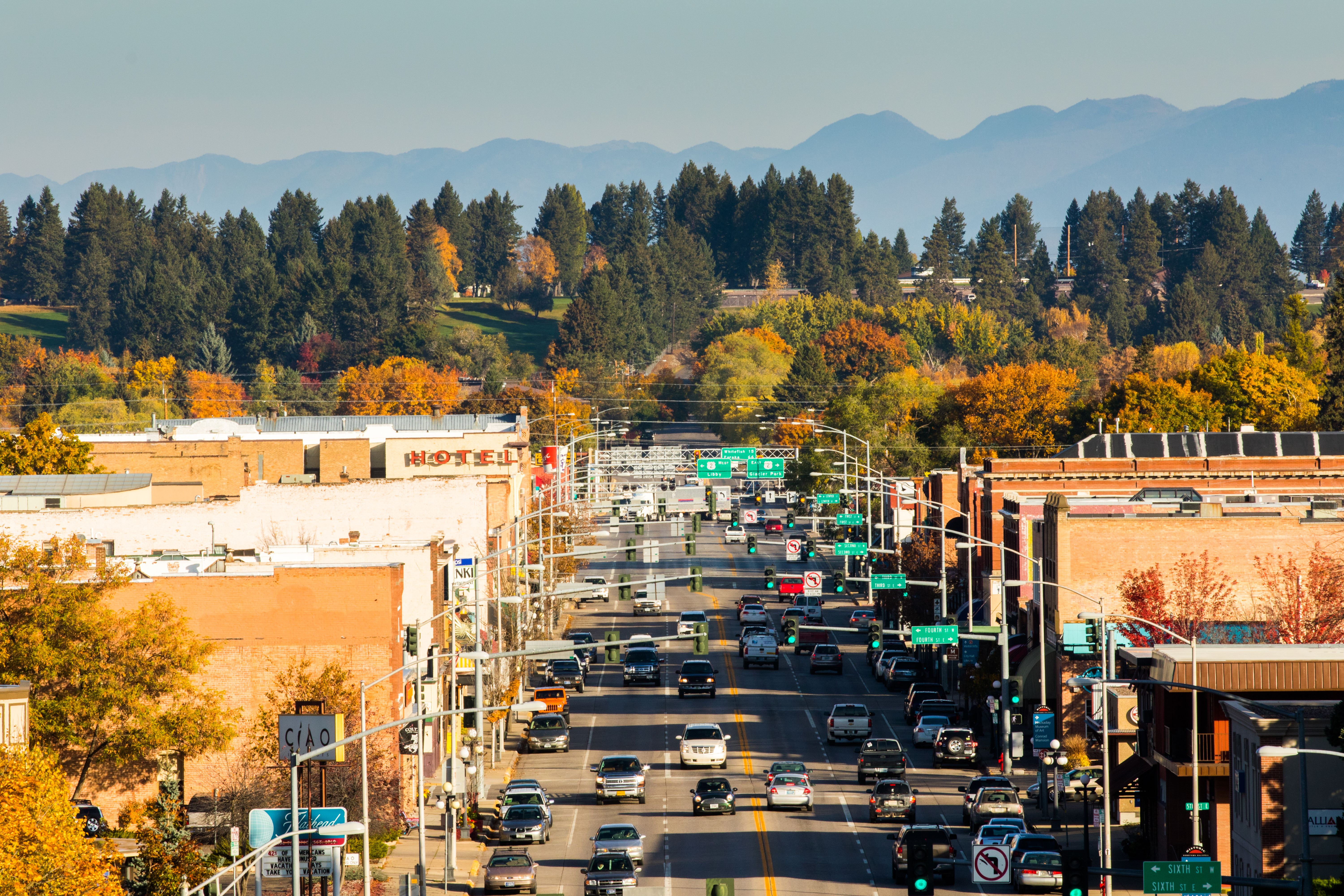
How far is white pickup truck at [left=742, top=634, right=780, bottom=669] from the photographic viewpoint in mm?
87500

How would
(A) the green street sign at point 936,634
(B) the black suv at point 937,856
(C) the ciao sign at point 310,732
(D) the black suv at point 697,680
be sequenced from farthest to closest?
(D) the black suv at point 697,680 → (A) the green street sign at point 936,634 → (B) the black suv at point 937,856 → (C) the ciao sign at point 310,732

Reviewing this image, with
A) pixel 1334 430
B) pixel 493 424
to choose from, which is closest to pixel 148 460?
pixel 493 424

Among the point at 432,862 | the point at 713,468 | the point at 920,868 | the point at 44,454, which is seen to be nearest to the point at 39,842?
the point at 432,862

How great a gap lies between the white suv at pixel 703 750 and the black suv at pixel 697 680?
1604 cm

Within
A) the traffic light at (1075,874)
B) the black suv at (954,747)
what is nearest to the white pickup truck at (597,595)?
the black suv at (954,747)

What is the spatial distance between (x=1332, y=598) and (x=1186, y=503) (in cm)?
658

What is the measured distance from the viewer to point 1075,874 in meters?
31.7

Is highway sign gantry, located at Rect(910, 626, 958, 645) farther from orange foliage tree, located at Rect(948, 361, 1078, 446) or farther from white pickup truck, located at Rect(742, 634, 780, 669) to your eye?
orange foliage tree, located at Rect(948, 361, 1078, 446)

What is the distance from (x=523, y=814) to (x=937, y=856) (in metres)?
12.7

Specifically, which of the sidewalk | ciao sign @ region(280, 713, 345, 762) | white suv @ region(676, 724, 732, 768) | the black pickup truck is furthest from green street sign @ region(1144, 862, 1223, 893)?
white suv @ region(676, 724, 732, 768)

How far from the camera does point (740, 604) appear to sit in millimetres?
108125

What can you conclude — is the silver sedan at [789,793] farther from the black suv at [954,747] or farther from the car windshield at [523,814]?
the black suv at [954,747]

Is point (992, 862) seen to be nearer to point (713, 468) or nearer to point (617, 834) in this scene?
point (617, 834)

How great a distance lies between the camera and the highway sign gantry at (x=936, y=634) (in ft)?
198
